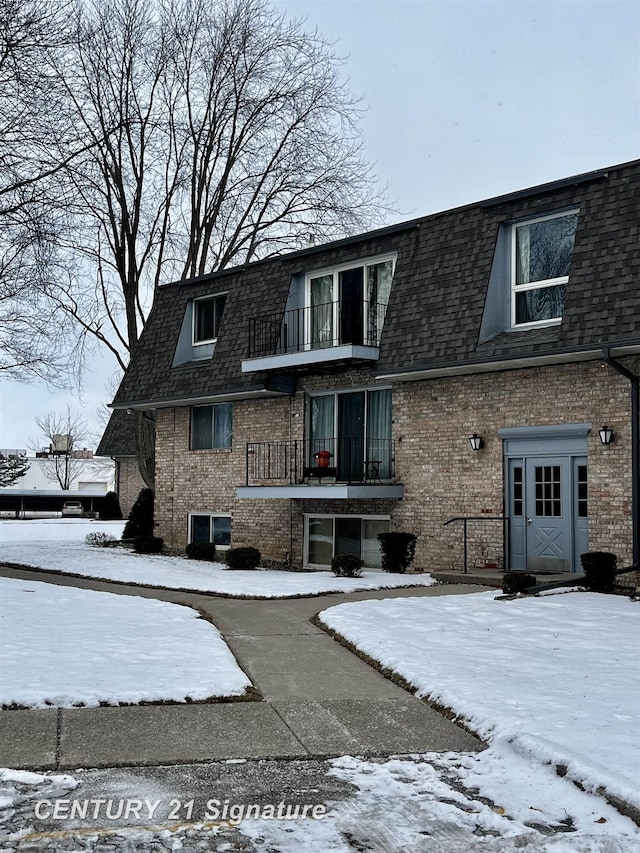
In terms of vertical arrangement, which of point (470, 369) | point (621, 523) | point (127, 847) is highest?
point (470, 369)

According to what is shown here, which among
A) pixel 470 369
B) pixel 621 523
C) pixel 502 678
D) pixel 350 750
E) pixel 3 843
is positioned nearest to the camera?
pixel 3 843

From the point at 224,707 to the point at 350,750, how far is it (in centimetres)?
137

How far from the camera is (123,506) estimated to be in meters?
42.0

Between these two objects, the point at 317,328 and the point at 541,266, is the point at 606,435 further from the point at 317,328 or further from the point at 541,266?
the point at 317,328

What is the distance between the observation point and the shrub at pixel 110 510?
41250 mm

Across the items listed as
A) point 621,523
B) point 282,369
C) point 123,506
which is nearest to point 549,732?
point 621,523

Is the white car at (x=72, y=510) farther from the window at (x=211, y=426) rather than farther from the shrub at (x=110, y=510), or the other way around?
the window at (x=211, y=426)

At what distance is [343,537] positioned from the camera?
1922 centimetres

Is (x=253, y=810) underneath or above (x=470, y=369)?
underneath

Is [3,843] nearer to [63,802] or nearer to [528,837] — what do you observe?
[63,802]

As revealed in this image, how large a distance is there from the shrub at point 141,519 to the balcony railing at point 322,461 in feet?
21.3

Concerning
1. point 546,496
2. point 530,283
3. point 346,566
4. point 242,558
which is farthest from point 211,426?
point 546,496

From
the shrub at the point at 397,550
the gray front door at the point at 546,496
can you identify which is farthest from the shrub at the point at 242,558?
the gray front door at the point at 546,496

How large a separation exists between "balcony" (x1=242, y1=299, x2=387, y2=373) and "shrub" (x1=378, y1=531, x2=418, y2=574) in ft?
11.0
